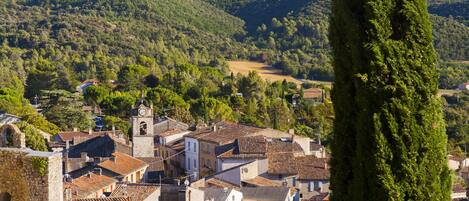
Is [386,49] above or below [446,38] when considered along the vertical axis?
below

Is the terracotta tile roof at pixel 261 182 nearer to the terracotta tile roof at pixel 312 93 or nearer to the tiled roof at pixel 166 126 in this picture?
the tiled roof at pixel 166 126

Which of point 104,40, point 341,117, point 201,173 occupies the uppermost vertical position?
point 104,40

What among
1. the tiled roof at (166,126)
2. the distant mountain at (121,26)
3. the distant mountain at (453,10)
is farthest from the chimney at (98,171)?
the distant mountain at (453,10)

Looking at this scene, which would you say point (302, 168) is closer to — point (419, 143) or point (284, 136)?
point (284, 136)

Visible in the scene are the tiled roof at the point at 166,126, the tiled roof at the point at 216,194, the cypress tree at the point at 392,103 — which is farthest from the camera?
the tiled roof at the point at 166,126

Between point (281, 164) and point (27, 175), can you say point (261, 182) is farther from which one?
point (27, 175)

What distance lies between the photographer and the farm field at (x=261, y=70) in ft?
318

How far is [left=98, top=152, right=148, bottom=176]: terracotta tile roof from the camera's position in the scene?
34469mm

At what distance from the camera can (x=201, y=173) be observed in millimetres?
40656

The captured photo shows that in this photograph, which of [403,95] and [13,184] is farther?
[13,184]

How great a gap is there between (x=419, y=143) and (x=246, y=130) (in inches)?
1357

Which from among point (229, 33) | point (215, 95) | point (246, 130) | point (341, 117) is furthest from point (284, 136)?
point (229, 33)

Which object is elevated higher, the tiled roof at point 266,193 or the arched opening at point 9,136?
the arched opening at point 9,136

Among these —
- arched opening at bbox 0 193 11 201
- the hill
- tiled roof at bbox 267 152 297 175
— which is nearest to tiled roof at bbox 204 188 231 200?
tiled roof at bbox 267 152 297 175
